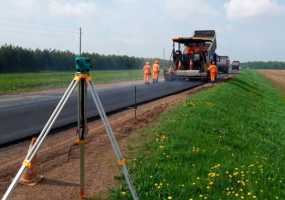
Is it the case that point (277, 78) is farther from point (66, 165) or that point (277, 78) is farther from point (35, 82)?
point (66, 165)

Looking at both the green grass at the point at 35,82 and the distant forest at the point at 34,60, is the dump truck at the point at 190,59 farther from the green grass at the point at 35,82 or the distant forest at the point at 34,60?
the distant forest at the point at 34,60

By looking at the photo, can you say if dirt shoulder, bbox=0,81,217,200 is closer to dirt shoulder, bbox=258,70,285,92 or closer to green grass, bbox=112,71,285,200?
green grass, bbox=112,71,285,200

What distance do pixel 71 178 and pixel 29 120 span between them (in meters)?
7.27

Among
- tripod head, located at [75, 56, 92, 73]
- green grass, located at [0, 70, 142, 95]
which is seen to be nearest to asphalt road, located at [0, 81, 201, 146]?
tripod head, located at [75, 56, 92, 73]

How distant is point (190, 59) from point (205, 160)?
28391mm

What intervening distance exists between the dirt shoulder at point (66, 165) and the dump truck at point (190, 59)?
2424cm

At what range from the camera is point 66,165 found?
900 centimetres

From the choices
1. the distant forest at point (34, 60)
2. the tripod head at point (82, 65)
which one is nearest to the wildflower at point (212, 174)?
the tripod head at point (82, 65)

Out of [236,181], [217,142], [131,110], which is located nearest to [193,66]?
[131,110]

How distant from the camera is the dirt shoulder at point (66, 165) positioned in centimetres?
754

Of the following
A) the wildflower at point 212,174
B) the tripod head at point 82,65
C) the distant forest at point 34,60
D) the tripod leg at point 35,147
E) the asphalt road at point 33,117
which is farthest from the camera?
the distant forest at point 34,60

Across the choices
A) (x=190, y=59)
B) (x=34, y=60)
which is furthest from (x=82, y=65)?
(x=34, y=60)

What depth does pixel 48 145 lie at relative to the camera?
11.1m

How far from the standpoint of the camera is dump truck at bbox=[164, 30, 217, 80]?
3719 cm
